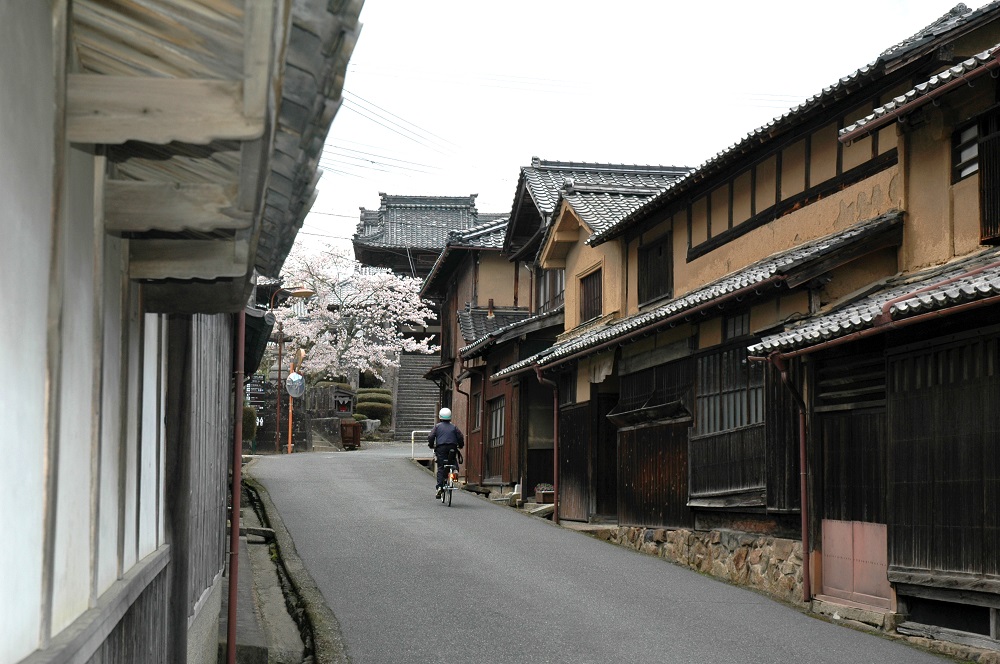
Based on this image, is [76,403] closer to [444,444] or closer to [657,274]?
[657,274]

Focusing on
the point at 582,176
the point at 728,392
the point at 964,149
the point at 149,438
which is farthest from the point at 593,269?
the point at 149,438

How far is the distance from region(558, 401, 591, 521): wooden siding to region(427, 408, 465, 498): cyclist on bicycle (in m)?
2.43

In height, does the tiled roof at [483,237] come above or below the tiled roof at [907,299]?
above

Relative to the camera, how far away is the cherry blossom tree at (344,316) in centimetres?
5409

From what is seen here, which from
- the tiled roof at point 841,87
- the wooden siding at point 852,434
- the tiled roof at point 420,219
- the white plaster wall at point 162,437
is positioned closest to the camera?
the white plaster wall at point 162,437

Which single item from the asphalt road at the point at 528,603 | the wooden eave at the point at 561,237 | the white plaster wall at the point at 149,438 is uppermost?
the wooden eave at the point at 561,237

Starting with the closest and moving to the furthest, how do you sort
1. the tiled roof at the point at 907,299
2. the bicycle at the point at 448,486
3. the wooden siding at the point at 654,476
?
the tiled roof at the point at 907,299 < the wooden siding at the point at 654,476 < the bicycle at the point at 448,486

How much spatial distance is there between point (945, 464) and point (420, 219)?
182 ft

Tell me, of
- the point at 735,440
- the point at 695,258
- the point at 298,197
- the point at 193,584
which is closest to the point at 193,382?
the point at 193,584

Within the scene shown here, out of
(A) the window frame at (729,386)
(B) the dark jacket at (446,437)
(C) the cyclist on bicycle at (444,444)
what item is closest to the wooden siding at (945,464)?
(A) the window frame at (729,386)

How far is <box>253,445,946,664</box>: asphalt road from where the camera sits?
10523 mm

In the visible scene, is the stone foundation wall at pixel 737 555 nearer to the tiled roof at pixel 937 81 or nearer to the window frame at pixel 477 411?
the tiled roof at pixel 937 81

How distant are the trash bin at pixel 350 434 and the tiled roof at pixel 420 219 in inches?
707

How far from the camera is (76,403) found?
13.6 ft
